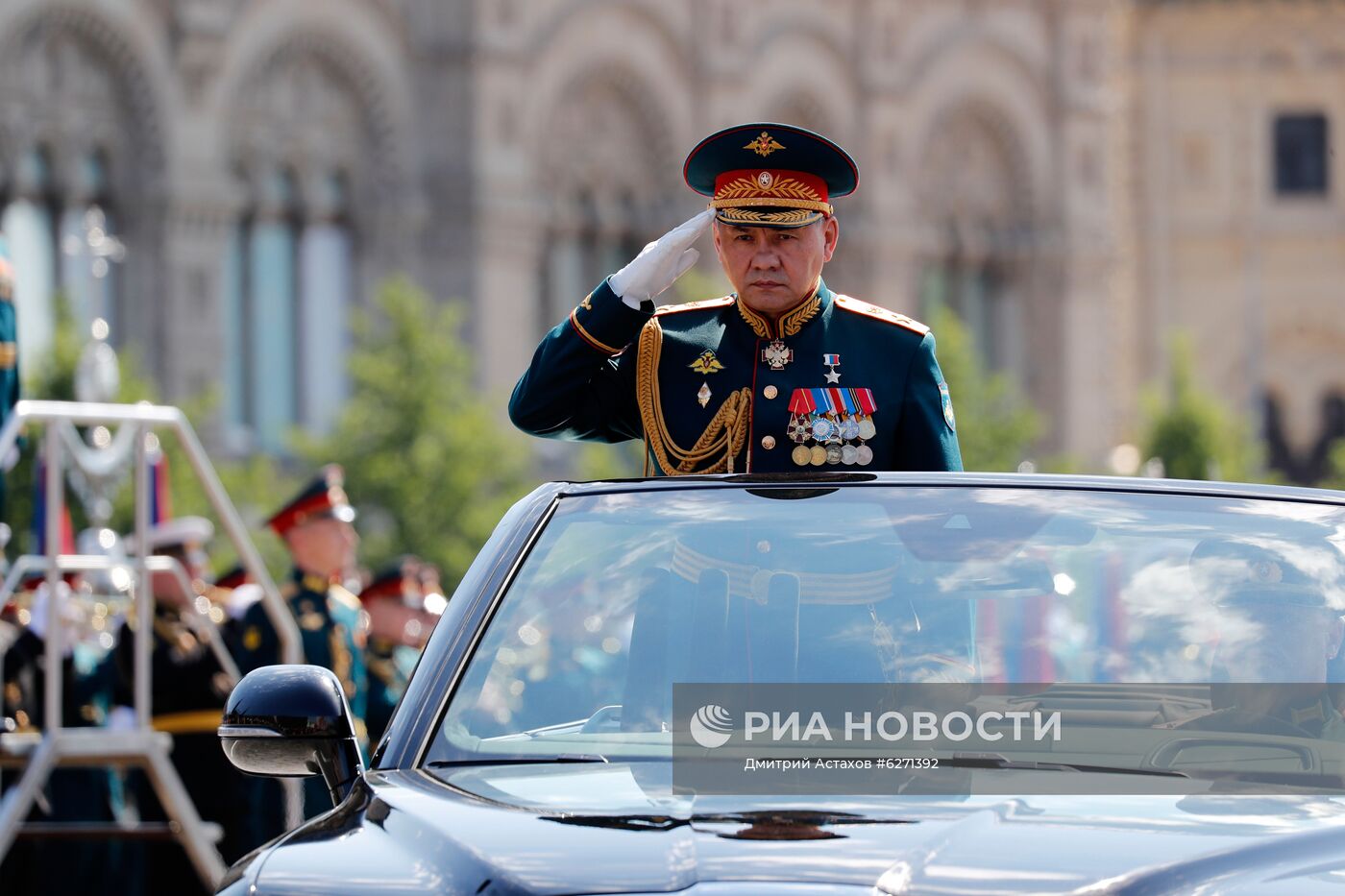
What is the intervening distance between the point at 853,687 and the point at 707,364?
1.53m

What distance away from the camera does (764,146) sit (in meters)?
→ 5.05

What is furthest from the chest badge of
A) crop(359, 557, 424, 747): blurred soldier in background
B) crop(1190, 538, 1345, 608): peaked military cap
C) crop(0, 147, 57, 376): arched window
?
crop(0, 147, 57, 376): arched window

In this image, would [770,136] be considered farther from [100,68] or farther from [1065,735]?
[100,68]

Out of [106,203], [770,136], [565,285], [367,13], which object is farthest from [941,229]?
[770,136]

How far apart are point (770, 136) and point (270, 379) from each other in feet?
107

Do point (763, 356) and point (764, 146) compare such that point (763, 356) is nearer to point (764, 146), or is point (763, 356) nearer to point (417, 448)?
point (764, 146)

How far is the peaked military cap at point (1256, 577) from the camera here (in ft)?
12.7

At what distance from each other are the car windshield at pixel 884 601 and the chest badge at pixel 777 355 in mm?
1024

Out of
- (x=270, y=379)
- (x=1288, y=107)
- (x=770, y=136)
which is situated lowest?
(x=770, y=136)

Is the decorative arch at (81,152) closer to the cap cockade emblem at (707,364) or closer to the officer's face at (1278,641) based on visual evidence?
the cap cockade emblem at (707,364)

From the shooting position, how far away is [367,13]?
121ft

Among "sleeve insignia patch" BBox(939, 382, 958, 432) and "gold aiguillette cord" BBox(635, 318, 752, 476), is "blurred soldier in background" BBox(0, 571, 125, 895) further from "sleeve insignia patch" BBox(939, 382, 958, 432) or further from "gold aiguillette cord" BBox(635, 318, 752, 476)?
"sleeve insignia patch" BBox(939, 382, 958, 432)

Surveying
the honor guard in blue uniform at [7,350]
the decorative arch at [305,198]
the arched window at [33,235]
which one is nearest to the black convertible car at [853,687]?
the honor guard in blue uniform at [7,350]

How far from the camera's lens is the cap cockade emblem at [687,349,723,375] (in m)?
5.07
